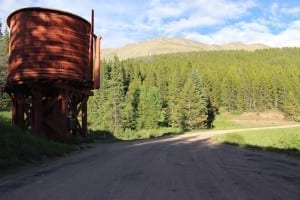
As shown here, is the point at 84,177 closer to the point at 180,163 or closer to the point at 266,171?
the point at 180,163

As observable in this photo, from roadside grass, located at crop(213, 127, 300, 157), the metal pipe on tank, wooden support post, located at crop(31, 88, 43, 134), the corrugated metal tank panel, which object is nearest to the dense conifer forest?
the metal pipe on tank

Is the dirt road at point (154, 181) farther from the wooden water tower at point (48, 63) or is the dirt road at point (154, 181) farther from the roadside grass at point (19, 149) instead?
the wooden water tower at point (48, 63)

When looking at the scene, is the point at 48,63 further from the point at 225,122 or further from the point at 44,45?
the point at 225,122

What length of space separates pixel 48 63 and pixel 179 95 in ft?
183

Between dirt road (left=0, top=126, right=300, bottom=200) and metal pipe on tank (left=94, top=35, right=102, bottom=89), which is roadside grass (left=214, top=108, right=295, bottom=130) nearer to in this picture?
metal pipe on tank (left=94, top=35, right=102, bottom=89)

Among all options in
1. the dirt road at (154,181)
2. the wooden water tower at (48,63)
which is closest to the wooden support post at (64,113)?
the wooden water tower at (48,63)

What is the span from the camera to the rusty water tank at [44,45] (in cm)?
2116

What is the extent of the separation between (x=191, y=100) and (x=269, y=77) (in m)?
A: 62.3

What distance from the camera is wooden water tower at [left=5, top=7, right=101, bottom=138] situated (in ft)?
69.5

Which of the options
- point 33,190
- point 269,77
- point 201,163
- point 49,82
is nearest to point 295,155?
point 201,163

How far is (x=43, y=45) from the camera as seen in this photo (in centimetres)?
2119

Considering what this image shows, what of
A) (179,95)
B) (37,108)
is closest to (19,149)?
(37,108)

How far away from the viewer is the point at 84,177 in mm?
Result: 9242

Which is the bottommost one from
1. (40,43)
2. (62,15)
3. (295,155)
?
(295,155)
